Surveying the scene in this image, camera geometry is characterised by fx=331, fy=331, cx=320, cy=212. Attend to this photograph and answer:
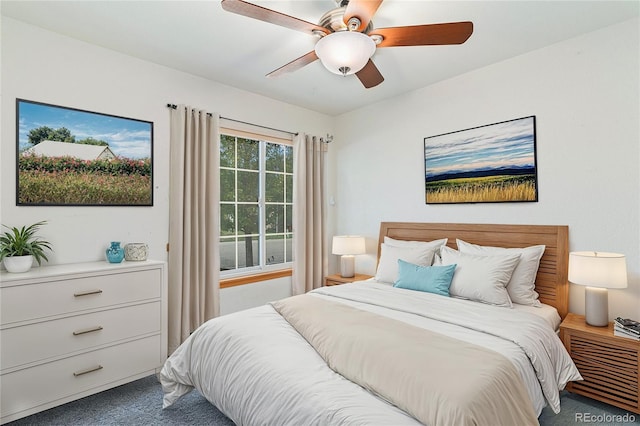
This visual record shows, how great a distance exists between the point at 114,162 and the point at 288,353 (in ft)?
7.08

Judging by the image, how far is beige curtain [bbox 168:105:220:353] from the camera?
9.71 feet

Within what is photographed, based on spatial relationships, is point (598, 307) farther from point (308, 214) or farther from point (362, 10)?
point (308, 214)

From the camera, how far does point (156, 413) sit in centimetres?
218

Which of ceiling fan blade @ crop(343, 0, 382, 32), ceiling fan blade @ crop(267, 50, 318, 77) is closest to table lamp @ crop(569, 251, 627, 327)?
ceiling fan blade @ crop(343, 0, 382, 32)

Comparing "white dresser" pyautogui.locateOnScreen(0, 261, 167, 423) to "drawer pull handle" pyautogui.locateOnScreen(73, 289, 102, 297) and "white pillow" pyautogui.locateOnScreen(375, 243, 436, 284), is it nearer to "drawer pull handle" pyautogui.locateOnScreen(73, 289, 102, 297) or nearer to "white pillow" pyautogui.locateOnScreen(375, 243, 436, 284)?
"drawer pull handle" pyautogui.locateOnScreen(73, 289, 102, 297)

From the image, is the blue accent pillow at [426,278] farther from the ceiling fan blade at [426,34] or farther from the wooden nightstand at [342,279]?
the ceiling fan blade at [426,34]

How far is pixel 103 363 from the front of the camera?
2266 millimetres

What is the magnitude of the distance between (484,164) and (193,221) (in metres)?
2.77

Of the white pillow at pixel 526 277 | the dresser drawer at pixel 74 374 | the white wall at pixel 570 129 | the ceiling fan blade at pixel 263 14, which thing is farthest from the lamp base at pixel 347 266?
the ceiling fan blade at pixel 263 14

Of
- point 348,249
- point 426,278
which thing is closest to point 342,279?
point 348,249

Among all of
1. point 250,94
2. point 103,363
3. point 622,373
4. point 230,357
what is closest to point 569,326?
point 622,373

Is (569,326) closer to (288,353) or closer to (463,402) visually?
(463,402)

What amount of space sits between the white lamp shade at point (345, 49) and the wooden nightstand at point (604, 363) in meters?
2.26

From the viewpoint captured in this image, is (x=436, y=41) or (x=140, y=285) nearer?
(x=436, y=41)
